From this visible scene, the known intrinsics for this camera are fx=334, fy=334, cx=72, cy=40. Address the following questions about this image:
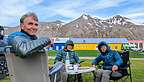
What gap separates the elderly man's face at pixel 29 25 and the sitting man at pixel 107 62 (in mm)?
3439

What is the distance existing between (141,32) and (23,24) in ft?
532

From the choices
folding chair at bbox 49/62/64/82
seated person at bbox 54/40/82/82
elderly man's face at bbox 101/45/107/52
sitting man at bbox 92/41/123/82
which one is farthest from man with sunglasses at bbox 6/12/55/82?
seated person at bbox 54/40/82/82

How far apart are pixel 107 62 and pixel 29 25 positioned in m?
3.72

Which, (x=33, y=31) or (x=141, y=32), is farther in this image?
(x=141, y=32)

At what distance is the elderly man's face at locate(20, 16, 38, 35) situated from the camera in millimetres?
2879

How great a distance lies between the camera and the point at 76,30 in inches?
6304

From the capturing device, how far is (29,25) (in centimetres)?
288

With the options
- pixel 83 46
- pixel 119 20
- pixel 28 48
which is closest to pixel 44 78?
pixel 28 48

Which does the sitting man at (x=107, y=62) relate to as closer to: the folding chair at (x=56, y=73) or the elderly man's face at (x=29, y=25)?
the folding chair at (x=56, y=73)

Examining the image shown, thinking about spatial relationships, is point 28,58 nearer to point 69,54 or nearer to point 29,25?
point 29,25

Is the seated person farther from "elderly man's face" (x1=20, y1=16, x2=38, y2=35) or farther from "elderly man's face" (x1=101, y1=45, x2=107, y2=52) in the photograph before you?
"elderly man's face" (x1=20, y1=16, x2=38, y2=35)

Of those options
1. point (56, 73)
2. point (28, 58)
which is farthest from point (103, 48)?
point (28, 58)

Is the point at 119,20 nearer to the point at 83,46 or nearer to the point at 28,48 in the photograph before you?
the point at 83,46

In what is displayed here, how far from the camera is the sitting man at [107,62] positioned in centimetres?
616
